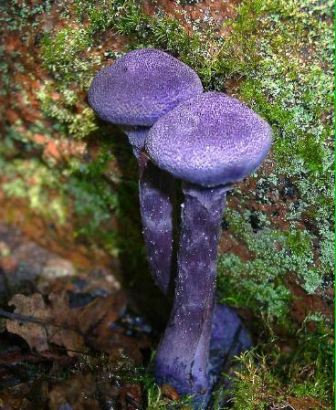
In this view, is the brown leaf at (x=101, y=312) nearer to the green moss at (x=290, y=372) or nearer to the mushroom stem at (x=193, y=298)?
the mushroom stem at (x=193, y=298)

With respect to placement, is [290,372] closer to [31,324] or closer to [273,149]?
[273,149]

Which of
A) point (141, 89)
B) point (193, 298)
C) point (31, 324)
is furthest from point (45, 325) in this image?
point (141, 89)

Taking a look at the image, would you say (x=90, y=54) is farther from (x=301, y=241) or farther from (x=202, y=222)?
(x=301, y=241)

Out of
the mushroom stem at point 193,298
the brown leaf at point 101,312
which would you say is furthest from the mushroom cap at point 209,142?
the brown leaf at point 101,312

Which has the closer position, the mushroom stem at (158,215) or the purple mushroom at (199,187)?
the purple mushroom at (199,187)

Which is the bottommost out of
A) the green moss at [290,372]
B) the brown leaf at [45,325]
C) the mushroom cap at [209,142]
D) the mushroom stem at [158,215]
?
the brown leaf at [45,325]

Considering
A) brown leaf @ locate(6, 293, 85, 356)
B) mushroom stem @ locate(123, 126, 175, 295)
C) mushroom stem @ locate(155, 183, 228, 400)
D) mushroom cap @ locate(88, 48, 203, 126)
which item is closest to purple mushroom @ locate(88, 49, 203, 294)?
mushroom cap @ locate(88, 48, 203, 126)
